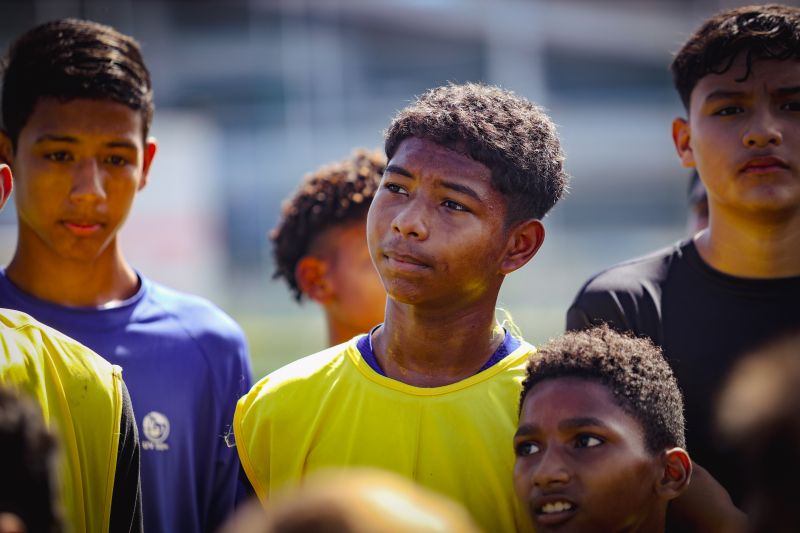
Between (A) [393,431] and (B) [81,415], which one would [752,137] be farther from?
(B) [81,415]

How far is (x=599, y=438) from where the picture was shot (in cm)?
238

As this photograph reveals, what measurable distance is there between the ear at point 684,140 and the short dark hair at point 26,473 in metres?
2.27

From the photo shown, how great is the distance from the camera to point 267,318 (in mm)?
14602

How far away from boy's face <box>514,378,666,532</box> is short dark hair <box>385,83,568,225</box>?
60 centimetres

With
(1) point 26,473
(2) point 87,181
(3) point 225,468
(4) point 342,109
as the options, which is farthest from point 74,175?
(4) point 342,109

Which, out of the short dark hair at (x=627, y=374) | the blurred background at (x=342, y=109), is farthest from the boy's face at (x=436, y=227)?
the blurred background at (x=342, y=109)

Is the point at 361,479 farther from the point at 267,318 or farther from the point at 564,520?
the point at 267,318

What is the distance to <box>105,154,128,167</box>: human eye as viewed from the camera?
3.37m

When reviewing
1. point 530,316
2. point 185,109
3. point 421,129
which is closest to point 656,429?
point 421,129

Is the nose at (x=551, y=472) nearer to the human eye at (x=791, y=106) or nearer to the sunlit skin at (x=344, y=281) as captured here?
the human eye at (x=791, y=106)

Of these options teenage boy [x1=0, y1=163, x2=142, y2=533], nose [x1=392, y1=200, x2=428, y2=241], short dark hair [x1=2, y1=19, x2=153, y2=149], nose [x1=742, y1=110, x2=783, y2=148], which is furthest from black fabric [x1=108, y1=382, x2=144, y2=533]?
nose [x1=742, y1=110, x2=783, y2=148]

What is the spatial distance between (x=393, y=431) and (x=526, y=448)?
0.36 meters

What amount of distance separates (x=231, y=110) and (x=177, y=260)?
436 centimetres

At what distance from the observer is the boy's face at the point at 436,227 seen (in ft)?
8.64
